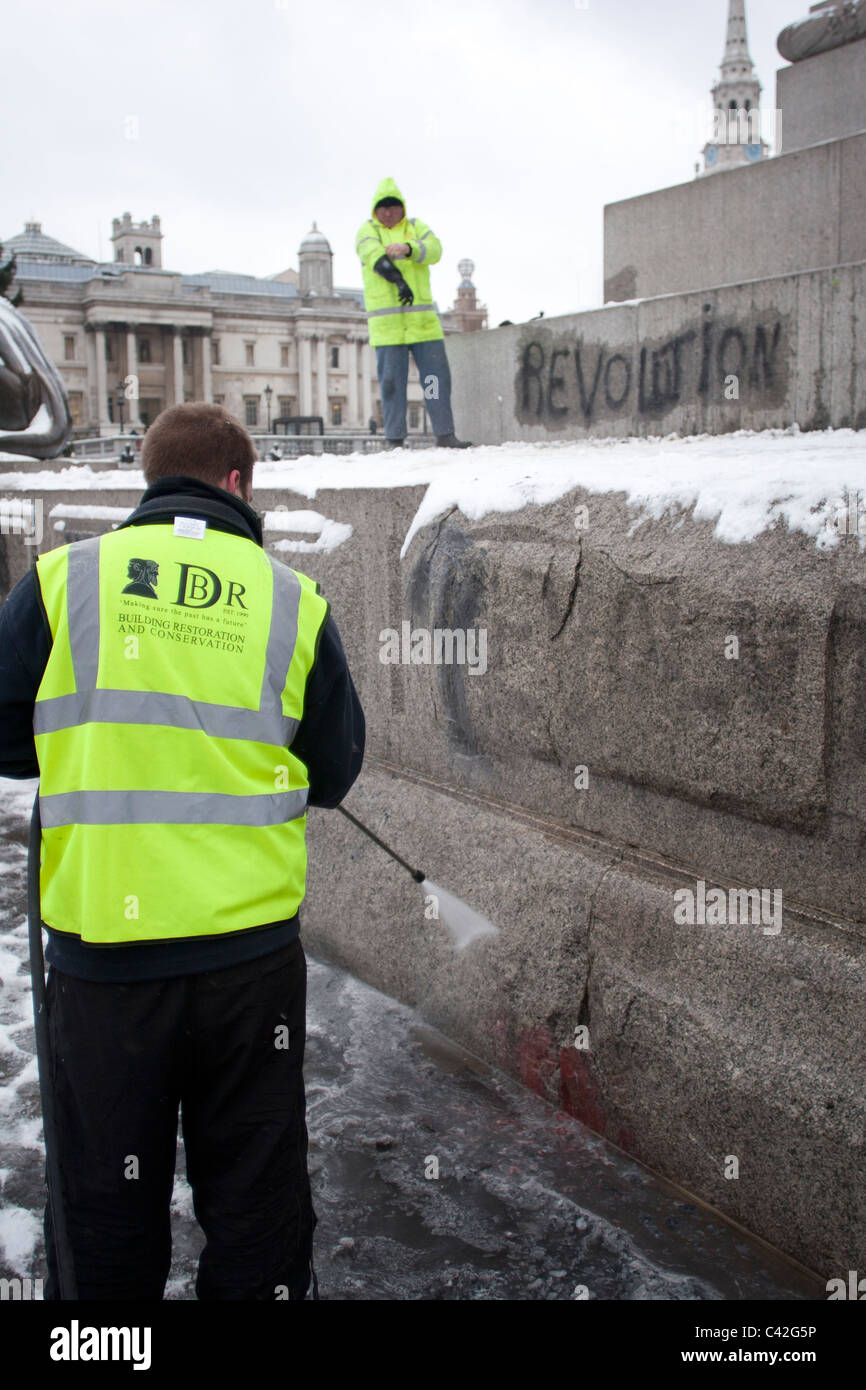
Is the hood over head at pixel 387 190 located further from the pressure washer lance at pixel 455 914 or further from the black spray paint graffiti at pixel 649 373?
the pressure washer lance at pixel 455 914

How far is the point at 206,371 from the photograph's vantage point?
8900cm

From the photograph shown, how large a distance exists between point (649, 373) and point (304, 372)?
89.1 m

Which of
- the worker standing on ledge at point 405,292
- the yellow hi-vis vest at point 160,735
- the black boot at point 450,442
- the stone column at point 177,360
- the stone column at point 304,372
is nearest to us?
the yellow hi-vis vest at point 160,735

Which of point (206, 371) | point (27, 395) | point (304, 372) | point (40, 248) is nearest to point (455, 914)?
point (27, 395)

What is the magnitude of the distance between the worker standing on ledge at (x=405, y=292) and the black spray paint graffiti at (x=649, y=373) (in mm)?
559

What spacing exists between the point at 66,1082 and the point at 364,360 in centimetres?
9712

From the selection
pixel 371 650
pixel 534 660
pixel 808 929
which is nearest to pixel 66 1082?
pixel 808 929

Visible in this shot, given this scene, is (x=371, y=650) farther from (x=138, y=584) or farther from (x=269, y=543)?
(x=138, y=584)

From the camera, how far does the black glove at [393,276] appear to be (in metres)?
8.02

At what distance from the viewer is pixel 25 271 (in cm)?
8969

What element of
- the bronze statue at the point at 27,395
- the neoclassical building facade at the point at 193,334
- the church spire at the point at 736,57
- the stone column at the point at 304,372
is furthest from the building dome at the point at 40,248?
the bronze statue at the point at 27,395

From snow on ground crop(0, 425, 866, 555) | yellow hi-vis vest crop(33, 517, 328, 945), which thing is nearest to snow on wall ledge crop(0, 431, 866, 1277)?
snow on ground crop(0, 425, 866, 555)

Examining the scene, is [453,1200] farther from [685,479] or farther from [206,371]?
[206,371]

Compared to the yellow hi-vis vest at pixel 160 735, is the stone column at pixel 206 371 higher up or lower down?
higher up
